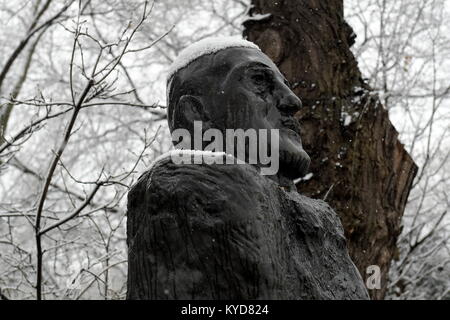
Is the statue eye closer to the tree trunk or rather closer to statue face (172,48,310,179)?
statue face (172,48,310,179)

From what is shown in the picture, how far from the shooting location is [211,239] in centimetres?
246

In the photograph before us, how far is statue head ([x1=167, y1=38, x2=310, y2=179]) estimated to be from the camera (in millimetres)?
3049

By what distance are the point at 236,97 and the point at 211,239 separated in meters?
0.79

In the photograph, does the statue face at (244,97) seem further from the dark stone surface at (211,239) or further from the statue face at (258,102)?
the dark stone surface at (211,239)

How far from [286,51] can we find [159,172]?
10.3 feet

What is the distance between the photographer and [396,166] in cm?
536

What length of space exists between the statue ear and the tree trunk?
2107mm

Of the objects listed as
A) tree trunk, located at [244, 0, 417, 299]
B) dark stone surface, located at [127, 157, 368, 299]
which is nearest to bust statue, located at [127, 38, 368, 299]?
dark stone surface, located at [127, 157, 368, 299]

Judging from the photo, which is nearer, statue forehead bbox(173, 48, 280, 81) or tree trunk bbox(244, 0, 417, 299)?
statue forehead bbox(173, 48, 280, 81)

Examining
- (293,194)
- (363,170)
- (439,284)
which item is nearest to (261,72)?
(293,194)

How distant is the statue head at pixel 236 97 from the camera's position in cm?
305

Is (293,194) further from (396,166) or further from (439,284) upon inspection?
(439,284)

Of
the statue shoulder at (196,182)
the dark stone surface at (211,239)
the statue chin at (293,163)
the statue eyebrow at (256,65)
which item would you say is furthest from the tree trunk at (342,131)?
the statue shoulder at (196,182)

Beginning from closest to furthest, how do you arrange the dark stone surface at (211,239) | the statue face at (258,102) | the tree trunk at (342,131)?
the dark stone surface at (211,239)
the statue face at (258,102)
the tree trunk at (342,131)
